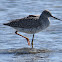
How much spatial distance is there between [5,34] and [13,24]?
1.59 m

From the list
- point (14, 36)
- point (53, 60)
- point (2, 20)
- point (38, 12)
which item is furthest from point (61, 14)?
point (53, 60)

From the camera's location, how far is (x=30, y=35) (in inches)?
477

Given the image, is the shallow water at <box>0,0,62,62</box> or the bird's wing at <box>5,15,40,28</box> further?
the bird's wing at <box>5,15,40,28</box>

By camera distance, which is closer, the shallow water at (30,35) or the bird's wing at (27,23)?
the shallow water at (30,35)

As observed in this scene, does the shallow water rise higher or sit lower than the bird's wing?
lower

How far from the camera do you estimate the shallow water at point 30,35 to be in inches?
366

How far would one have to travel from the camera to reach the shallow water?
30.5ft

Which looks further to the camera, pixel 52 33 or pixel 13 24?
pixel 52 33

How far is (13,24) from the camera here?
10445mm

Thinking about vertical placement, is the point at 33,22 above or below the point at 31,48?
above

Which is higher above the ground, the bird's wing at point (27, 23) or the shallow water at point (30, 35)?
the bird's wing at point (27, 23)

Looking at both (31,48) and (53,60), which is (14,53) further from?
(53,60)

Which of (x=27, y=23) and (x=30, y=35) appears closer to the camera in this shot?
(x=27, y=23)

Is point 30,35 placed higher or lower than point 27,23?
lower
